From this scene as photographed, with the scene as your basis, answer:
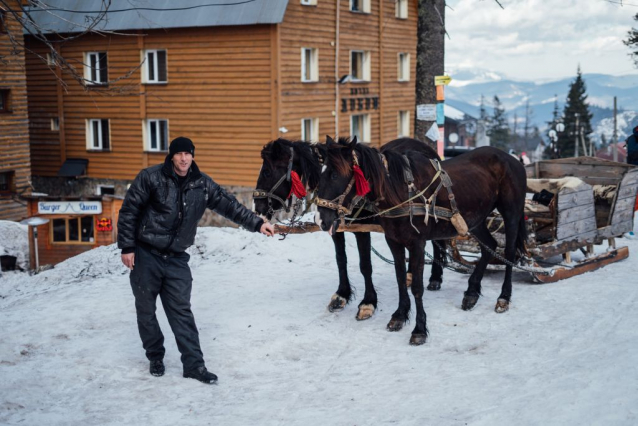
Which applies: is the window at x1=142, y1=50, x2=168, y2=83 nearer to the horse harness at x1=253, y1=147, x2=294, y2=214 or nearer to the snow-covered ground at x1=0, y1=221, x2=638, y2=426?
the snow-covered ground at x1=0, y1=221, x2=638, y2=426

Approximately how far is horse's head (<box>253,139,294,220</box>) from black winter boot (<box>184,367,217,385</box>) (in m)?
2.26

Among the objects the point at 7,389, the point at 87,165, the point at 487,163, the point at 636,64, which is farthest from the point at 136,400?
the point at 636,64

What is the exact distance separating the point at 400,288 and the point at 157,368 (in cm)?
271

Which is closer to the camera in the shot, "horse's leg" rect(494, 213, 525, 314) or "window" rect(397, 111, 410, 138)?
"horse's leg" rect(494, 213, 525, 314)

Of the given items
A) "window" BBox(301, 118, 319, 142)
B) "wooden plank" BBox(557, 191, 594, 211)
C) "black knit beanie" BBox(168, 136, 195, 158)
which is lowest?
"wooden plank" BBox(557, 191, 594, 211)

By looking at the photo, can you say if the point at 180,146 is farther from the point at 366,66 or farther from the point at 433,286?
the point at 366,66

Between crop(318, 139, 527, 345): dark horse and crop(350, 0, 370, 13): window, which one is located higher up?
crop(350, 0, 370, 13): window

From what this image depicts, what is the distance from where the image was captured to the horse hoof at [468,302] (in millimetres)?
8484

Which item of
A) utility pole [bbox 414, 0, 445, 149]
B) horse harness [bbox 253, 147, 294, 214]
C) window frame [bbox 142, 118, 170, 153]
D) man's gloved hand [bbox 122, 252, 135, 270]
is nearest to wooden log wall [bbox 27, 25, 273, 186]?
window frame [bbox 142, 118, 170, 153]

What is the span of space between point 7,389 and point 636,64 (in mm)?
27326

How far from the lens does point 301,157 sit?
812cm

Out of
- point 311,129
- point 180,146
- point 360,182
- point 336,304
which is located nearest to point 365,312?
point 336,304

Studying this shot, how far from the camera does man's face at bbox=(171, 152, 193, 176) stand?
6066 mm

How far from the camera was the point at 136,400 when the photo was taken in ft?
19.2
